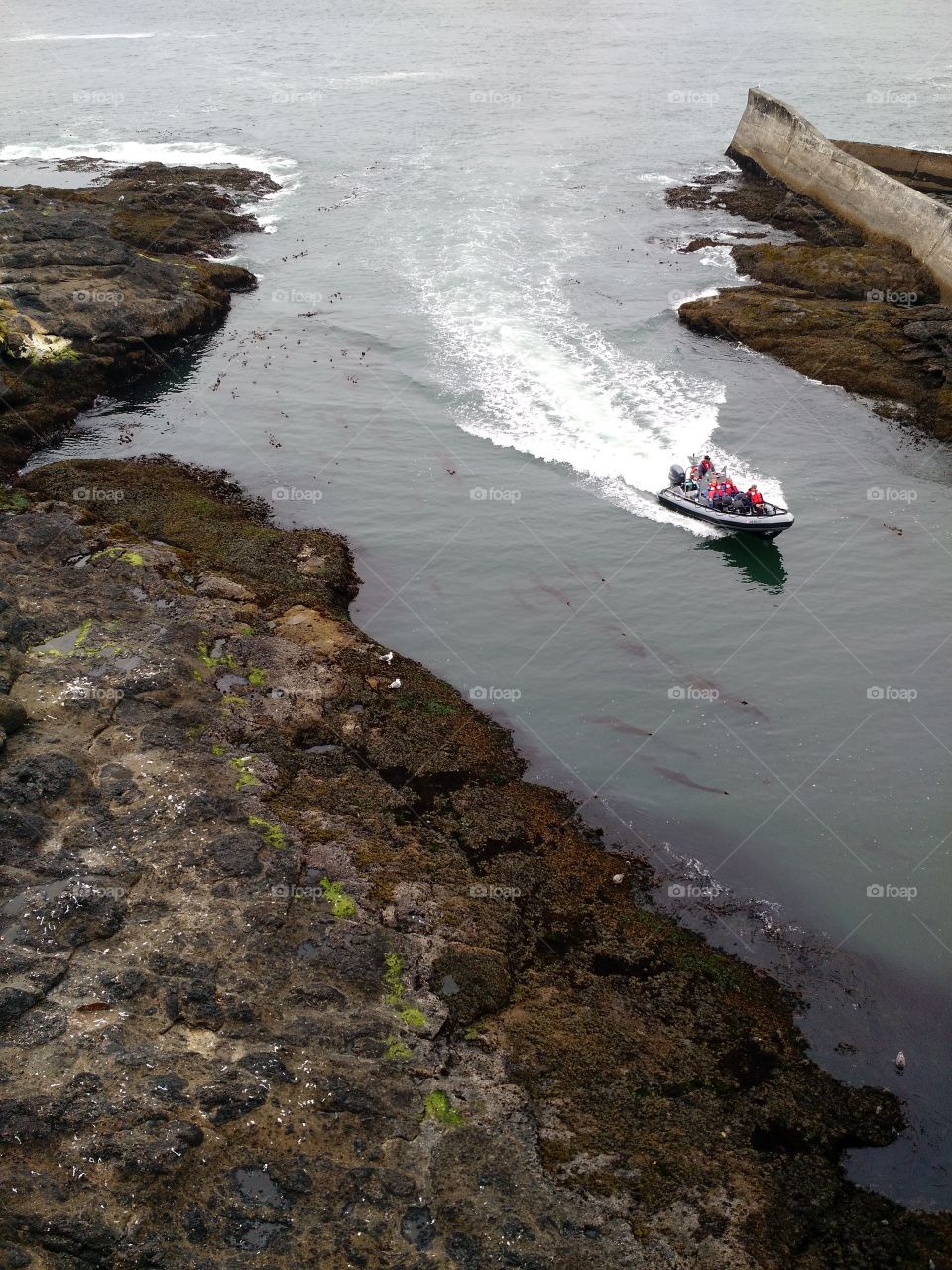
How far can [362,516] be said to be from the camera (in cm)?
3541

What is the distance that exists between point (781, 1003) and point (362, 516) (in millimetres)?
22773

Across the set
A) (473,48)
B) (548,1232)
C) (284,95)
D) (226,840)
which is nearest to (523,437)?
(226,840)

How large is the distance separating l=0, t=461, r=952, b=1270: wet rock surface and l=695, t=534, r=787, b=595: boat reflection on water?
1210 centimetres

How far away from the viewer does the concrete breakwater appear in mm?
48469

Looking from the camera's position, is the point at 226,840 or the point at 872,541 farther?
the point at 872,541

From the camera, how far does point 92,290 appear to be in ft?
150

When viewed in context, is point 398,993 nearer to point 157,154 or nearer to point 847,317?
point 847,317

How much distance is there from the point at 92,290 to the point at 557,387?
23.3 m

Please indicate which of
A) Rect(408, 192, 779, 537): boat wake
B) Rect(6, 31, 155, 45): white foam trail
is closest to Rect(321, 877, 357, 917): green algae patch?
Rect(408, 192, 779, 537): boat wake

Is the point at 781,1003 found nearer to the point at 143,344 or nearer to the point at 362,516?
the point at 362,516

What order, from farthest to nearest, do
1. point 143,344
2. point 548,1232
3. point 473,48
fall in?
1. point 473,48
2. point 143,344
3. point 548,1232

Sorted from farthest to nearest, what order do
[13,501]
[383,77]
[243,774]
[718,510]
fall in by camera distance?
[383,77] → [718,510] → [13,501] → [243,774]

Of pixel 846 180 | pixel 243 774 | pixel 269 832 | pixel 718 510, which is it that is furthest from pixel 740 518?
pixel 846 180

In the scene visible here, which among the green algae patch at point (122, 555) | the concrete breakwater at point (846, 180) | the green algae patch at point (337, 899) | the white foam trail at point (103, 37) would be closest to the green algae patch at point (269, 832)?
the green algae patch at point (337, 899)
